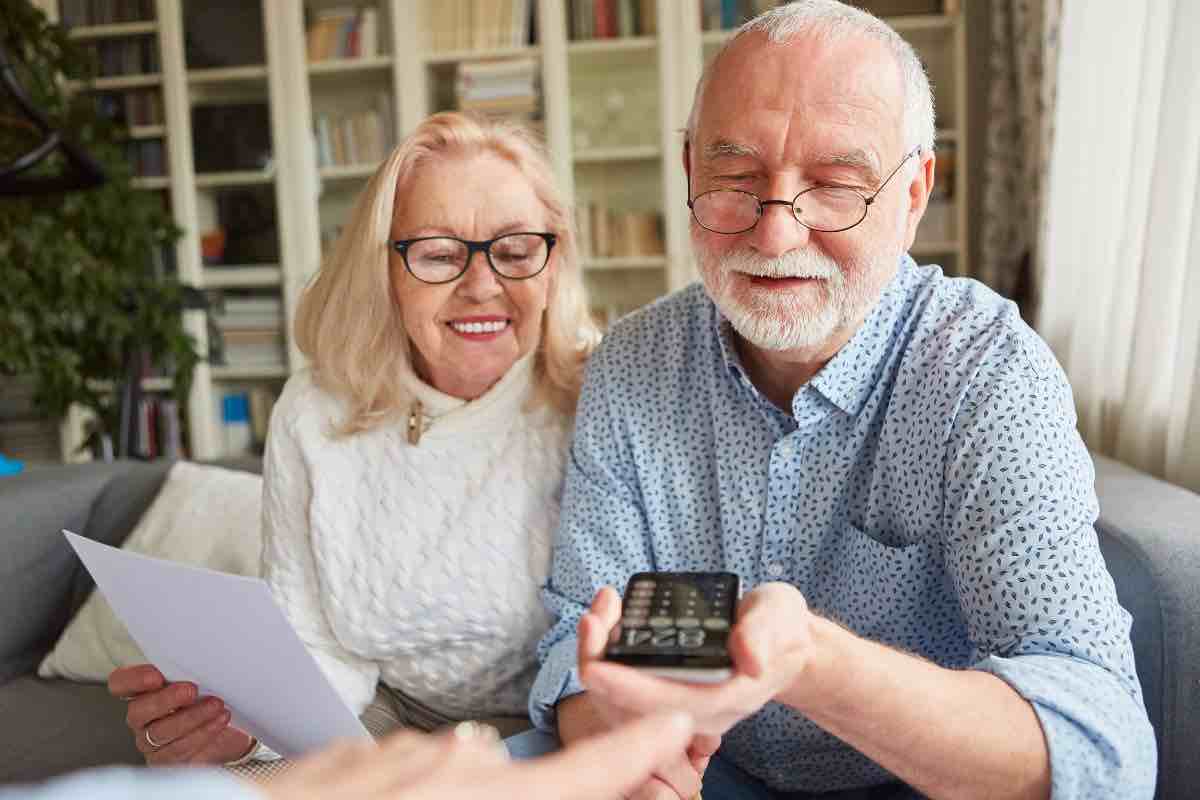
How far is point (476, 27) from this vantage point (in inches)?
147

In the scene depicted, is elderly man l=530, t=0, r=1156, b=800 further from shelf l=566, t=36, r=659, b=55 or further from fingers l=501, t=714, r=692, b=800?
shelf l=566, t=36, r=659, b=55

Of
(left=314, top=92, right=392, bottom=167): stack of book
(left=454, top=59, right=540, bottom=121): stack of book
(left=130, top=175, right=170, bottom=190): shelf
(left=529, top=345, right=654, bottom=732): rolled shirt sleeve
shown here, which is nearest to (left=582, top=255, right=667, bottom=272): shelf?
(left=454, top=59, right=540, bottom=121): stack of book

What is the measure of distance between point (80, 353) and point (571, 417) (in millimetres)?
2549

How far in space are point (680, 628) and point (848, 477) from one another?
49 cm

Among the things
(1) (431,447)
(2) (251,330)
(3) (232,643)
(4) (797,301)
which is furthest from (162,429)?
(4) (797,301)

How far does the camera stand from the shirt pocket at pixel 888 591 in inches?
42.1

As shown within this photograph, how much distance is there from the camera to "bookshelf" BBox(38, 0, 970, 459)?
3666 mm

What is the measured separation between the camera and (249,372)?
13.3ft

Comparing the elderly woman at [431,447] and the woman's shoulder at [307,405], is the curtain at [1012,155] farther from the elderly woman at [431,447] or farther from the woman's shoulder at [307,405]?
the woman's shoulder at [307,405]

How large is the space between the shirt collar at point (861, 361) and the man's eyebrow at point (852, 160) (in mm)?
134

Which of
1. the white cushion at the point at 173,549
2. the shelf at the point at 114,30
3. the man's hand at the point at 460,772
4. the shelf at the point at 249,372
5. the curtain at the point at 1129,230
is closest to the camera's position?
the man's hand at the point at 460,772

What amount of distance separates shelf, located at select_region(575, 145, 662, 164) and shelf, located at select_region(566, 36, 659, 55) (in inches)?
13.4

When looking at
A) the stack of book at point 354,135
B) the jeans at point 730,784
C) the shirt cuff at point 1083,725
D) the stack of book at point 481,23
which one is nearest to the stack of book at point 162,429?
the stack of book at point 354,135

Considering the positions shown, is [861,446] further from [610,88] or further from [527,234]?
[610,88]
